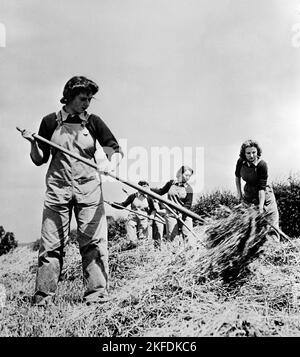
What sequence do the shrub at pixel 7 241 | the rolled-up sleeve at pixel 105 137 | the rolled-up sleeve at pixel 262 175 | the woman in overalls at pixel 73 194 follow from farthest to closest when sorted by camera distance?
1. the shrub at pixel 7 241
2. the rolled-up sleeve at pixel 262 175
3. the rolled-up sleeve at pixel 105 137
4. the woman in overalls at pixel 73 194

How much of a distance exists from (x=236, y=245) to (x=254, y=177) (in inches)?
98.9

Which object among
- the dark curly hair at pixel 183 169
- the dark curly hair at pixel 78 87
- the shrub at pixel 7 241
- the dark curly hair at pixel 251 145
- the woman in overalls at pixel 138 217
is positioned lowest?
the shrub at pixel 7 241

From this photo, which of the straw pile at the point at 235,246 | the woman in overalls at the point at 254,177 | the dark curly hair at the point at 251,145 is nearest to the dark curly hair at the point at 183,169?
the woman in overalls at the point at 254,177

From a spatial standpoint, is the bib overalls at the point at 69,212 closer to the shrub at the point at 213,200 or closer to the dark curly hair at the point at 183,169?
the dark curly hair at the point at 183,169

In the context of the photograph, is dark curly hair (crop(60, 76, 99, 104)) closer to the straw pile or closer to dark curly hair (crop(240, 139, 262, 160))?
the straw pile

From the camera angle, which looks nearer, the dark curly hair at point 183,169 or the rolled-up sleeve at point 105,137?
the rolled-up sleeve at point 105,137

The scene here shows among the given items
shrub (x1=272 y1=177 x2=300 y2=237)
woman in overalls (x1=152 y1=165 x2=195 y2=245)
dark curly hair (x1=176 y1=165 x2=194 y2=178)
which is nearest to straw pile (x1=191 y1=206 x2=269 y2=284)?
woman in overalls (x1=152 y1=165 x2=195 y2=245)

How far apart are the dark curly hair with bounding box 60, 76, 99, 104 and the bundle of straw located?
1585 millimetres

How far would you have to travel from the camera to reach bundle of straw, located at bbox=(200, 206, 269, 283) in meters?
3.61

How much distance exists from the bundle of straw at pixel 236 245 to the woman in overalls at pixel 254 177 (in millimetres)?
2116

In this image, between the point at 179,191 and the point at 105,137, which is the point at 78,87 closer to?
the point at 105,137

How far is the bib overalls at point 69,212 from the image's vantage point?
413 cm

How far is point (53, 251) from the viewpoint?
4.16 meters
